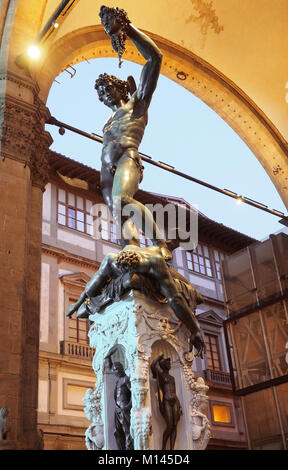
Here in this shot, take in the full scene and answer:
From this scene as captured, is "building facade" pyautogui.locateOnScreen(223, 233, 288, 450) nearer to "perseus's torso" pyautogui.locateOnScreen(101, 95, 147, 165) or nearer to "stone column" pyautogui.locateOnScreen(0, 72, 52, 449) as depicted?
"stone column" pyautogui.locateOnScreen(0, 72, 52, 449)

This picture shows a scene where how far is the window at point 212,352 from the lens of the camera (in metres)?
19.8

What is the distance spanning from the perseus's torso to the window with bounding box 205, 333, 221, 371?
16.8m

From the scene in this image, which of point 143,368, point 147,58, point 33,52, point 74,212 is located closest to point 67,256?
point 74,212

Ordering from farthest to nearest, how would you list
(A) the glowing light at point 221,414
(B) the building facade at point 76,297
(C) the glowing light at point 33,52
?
(A) the glowing light at point 221,414
(B) the building facade at point 76,297
(C) the glowing light at point 33,52

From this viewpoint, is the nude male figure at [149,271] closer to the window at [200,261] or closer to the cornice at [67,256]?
Result: the cornice at [67,256]

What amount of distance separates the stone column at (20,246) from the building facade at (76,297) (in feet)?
17.3

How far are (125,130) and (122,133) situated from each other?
0.12 ft

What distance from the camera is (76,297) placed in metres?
16.5

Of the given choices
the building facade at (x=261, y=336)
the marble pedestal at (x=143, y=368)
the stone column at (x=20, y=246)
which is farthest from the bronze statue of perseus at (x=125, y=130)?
the building facade at (x=261, y=336)

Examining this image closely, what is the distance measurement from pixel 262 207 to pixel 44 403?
311 inches

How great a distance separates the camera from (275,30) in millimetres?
10516

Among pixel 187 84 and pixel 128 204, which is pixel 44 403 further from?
pixel 128 204

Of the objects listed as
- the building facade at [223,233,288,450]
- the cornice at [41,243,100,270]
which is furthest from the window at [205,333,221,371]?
the cornice at [41,243,100,270]
